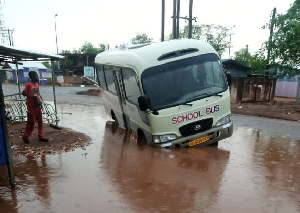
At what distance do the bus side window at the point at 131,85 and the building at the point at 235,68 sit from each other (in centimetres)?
2056

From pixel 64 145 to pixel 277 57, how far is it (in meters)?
14.9

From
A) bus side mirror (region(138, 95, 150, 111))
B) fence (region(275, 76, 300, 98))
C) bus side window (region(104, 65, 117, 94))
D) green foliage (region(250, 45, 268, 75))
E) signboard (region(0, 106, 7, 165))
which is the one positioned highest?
green foliage (region(250, 45, 268, 75))

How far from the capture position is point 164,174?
534 cm

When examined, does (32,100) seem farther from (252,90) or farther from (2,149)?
(252,90)

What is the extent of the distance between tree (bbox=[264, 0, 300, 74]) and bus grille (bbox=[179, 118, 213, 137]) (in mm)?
11191

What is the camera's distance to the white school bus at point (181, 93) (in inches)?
261

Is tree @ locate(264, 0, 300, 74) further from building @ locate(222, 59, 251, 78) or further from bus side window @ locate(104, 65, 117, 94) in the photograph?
bus side window @ locate(104, 65, 117, 94)

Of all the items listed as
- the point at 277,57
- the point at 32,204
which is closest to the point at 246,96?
the point at 277,57

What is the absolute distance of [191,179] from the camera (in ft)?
16.6

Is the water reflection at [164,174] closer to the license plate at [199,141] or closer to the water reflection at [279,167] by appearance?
the license plate at [199,141]

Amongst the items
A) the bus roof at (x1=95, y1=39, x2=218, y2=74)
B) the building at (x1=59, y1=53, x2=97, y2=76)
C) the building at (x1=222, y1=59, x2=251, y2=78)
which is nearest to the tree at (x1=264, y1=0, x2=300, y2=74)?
the building at (x1=222, y1=59, x2=251, y2=78)

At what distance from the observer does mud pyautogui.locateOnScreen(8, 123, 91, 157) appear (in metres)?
6.66

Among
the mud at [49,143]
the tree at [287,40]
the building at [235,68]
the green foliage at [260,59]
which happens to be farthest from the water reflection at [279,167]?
the building at [235,68]

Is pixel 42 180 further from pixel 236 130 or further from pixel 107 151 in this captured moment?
pixel 236 130
